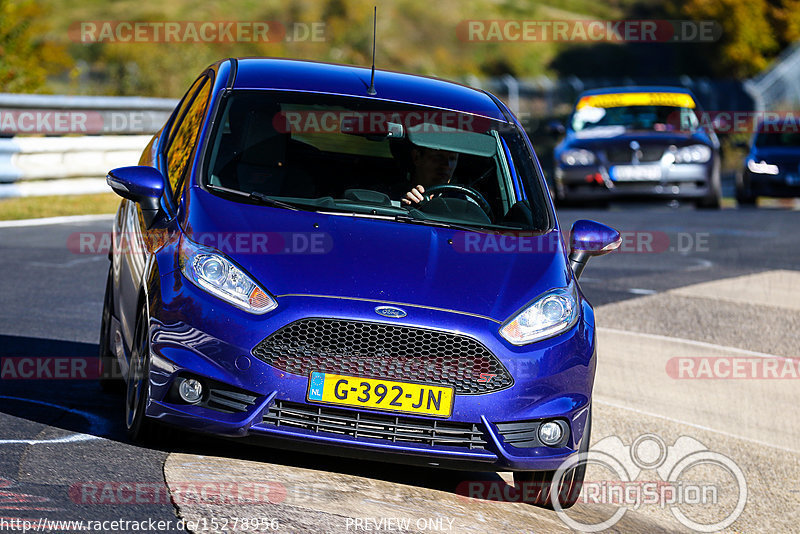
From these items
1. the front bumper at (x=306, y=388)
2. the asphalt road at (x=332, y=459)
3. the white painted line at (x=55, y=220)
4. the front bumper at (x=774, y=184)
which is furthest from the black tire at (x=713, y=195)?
the front bumper at (x=306, y=388)

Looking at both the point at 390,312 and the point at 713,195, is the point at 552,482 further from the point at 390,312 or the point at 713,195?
the point at 713,195

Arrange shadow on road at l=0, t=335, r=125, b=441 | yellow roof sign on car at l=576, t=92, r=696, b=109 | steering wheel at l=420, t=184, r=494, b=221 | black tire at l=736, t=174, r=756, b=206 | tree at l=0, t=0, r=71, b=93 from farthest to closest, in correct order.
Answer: black tire at l=736, t=174, r=756, b=206
tree at l=0, t=0, r=71, b=93
yellow roof sign on car at l=576, t=92, r=696, b=109
steering wheel at l=420, t=184, r=494, b=221
shadow on road at l=0, t=335, r=125, b=441

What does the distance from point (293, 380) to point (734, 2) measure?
160ft

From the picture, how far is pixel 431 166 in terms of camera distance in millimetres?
6625

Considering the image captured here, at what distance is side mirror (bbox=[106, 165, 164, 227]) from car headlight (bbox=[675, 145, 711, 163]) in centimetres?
1348

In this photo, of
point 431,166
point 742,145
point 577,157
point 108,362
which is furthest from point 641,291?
point 742,145

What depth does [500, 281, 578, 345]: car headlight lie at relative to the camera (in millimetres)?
5285

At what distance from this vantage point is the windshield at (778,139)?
2366 centimetres

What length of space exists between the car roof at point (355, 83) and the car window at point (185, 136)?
0.21 meters

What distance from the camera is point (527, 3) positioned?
8838 cm

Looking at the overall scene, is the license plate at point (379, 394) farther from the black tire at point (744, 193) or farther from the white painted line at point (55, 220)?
the black tire at point (744, 193)

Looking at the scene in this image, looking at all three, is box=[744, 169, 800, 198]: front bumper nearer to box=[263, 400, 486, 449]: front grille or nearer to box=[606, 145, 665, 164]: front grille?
box=[606, 145, 665, 164]: front grille

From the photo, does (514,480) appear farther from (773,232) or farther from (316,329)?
(773,232)

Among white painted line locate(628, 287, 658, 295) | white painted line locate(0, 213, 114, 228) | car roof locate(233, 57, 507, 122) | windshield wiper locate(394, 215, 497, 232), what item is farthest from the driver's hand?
white painted line locate(0, 213, 114, 228)
